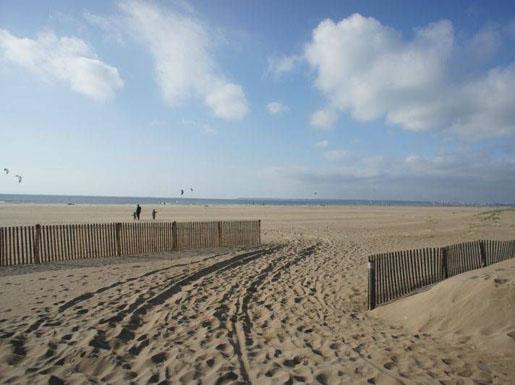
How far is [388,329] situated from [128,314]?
15.6ft

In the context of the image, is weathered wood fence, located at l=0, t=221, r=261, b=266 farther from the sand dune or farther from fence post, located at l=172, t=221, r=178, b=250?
the sand dune

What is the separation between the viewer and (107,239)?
13758 millimetres

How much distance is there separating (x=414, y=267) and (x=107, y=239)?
1029 cm

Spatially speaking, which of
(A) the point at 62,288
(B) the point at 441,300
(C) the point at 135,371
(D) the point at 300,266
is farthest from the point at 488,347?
(A) the point at 62,288

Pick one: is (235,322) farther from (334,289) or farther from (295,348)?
(334,289)

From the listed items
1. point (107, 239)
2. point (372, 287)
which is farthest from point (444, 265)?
point (107, 239)

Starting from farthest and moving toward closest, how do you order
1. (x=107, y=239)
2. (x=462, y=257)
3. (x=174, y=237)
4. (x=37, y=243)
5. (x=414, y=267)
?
(x=174, y=237)
(x=107, y=239)
(x=37, y=243)
(x=462, y=257)
(x=414, y=267)

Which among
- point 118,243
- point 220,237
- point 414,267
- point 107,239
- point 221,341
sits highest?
point 107,239

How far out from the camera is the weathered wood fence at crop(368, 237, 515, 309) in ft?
27.5

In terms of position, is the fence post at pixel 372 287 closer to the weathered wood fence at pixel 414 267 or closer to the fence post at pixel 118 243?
the weathered wood fence at pixel 414 267

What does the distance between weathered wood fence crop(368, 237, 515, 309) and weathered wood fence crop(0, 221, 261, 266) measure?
8.84 meters

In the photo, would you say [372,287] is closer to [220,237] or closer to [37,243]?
[220,237]

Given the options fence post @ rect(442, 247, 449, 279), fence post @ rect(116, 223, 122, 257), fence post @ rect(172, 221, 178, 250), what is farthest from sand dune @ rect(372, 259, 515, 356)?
fence post @ rect(116, 223, 122, 257)

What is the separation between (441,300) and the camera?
279 inches
